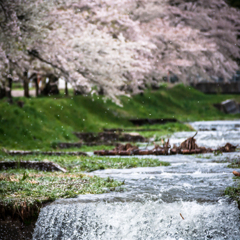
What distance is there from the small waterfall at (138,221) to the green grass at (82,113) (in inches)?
409

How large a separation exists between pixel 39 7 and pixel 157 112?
62.0 feet

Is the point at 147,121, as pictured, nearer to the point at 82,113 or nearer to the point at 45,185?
the point at 82,113

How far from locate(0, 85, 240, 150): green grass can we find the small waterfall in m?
10.4

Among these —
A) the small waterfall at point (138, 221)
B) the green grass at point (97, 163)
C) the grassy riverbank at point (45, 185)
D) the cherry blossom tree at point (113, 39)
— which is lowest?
the small waterfall at point (138, 221)

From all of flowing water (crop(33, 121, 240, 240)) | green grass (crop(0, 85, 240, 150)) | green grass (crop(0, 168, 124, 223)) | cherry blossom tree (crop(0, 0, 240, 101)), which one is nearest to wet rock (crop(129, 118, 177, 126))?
green grass (crop(0, 85, 240, 150))

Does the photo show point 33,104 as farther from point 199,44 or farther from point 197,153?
point 199,44

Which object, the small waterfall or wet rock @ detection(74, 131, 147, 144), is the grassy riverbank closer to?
the small waterfall

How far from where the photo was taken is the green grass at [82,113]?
18.5 m

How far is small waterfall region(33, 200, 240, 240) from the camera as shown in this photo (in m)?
6.82

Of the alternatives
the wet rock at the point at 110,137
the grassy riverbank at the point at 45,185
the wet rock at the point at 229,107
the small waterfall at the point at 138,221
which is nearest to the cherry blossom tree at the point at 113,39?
the wet rock at the point at 110,137

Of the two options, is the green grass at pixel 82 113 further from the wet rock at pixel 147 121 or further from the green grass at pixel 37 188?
the green grass at pixel 37 188

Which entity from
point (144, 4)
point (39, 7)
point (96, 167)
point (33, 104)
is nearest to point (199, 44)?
point (144, 4)

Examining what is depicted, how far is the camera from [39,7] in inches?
677

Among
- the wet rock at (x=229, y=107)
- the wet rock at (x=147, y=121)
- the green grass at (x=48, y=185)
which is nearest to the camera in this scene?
the green grass at (x=48, y=185)
